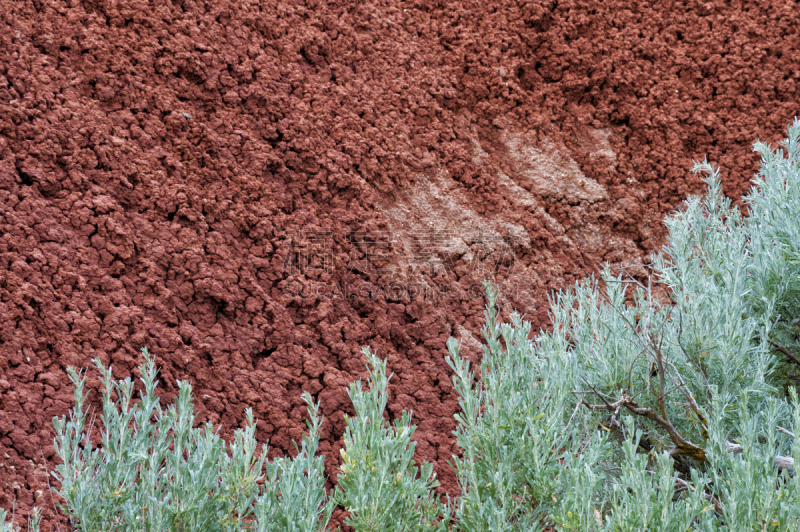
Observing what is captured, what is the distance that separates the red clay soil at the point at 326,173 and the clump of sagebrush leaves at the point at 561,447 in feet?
2.89

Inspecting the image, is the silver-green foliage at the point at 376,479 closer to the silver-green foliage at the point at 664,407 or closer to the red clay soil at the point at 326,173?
the silver-green foliage at the point at 664,407

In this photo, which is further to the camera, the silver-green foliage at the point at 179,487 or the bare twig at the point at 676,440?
the bare twig at the point at 676,440

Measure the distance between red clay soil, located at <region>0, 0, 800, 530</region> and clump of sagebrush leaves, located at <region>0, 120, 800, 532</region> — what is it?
2.89ft

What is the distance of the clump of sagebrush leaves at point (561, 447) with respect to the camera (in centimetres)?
164

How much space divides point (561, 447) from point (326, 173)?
8.17 ft

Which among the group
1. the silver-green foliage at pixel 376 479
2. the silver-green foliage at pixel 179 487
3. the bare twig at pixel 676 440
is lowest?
the silver-green foliage at pixel 179 487

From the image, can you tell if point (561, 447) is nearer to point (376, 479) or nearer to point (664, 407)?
point (664, 407)

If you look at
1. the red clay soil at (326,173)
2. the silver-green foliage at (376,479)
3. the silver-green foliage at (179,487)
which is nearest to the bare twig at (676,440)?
the silver-green foliage at (376,479)

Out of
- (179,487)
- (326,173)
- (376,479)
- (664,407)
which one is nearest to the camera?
(376,479)

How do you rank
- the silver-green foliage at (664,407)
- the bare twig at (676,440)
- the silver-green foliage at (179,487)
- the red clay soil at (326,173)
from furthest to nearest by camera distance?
the red clay soil at (326,173) < the bare twig at (676,440) < the silver-green foliage at (179,487) < the silver-green foliage at (664,407)

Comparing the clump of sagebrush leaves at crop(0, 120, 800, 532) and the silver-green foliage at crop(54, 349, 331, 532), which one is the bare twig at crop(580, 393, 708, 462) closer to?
the clump of sagebrush leaves at crop(0, 120, 800, 532)

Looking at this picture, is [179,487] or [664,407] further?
[664,407]

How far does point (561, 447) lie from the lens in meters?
1.95

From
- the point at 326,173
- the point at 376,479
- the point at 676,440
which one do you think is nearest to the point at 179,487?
the point at 376,479
